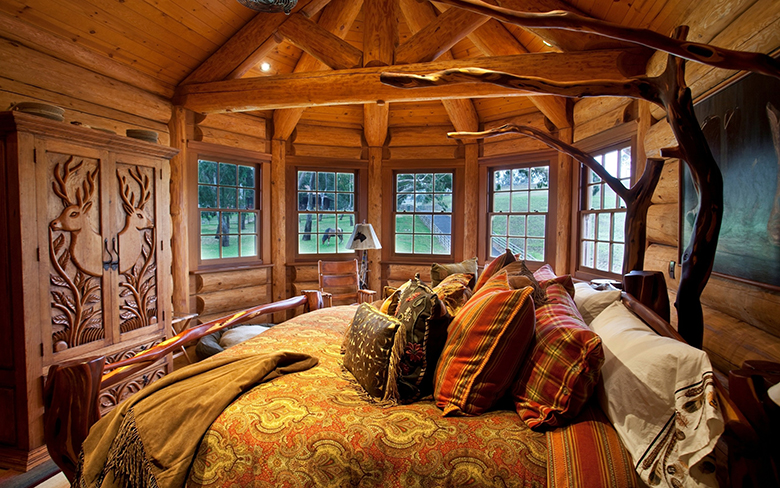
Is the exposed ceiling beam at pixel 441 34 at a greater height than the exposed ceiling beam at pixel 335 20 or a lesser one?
lesser

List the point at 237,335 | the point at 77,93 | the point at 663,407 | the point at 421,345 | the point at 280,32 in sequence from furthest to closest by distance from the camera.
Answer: the point at 237,335
the point at 280,32
the point at 77,93
the point at 421,345
the point at 663,407

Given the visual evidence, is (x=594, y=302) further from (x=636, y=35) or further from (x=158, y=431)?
(x=158, y=431)

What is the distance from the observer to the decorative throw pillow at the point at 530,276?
1.85 meters

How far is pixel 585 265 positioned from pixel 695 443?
12.0 feet

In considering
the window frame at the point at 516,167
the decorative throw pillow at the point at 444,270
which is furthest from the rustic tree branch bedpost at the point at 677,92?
the window frame at the point at 516,167

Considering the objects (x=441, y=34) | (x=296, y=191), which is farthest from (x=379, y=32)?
(x=296, y=191)

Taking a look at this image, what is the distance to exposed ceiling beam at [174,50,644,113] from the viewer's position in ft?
11.1

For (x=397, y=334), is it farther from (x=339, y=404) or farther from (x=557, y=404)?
(x=557, y=404)

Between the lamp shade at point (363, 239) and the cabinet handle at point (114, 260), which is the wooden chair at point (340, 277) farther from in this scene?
the cabinet handle at point (114, 260)

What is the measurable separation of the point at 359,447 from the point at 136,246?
269 centimetres

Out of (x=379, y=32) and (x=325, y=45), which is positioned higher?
(x=379, y=32)

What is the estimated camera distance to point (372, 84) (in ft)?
12.8

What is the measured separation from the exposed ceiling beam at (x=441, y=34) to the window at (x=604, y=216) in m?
1.85

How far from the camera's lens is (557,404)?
131 cm
